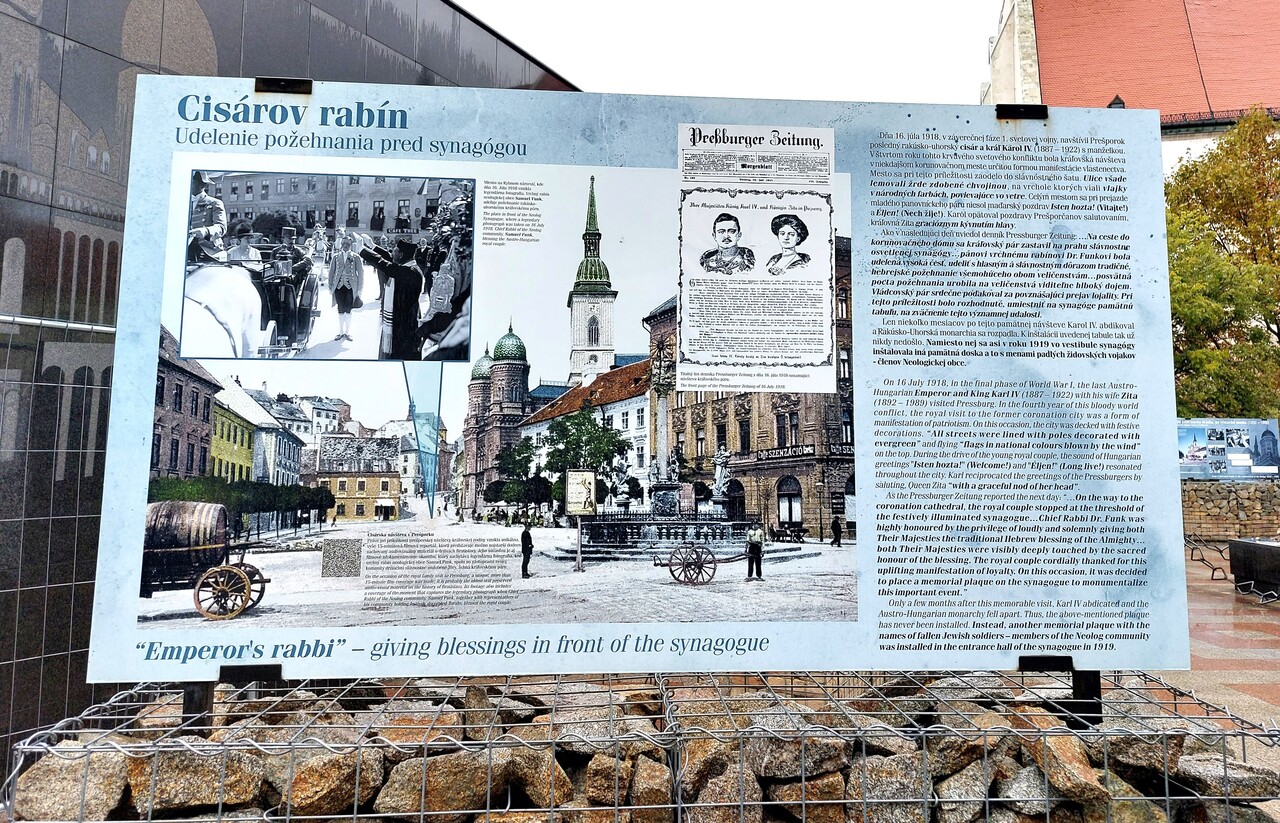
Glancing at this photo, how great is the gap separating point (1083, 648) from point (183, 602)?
420 centimetres

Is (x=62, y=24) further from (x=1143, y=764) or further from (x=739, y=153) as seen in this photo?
(x=1143, y=764)

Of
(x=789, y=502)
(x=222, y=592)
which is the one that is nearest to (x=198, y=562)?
(x=222, y=592)

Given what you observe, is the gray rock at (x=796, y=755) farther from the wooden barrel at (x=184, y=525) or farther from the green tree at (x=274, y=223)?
the green tree at (x=274, y=223)

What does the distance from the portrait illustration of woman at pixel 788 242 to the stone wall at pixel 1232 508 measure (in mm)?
19378

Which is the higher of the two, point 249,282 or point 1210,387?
point 1210,387

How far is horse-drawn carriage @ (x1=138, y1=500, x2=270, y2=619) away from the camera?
3264 millimetres

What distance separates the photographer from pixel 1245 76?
39531 millimetres

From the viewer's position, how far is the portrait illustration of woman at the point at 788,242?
11.5ft

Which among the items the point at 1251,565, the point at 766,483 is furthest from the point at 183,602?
the point at 1251,565

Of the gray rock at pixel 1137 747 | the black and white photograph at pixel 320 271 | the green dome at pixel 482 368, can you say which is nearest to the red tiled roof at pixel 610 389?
the green dome at pixel 482 368

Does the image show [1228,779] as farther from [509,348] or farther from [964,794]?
[509,348]

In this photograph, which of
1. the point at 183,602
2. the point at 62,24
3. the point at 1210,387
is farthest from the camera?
the point at 1210,387

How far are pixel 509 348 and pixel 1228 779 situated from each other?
355 centimetres

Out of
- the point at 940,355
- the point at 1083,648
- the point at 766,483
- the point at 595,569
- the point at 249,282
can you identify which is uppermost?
the point at 249,282
